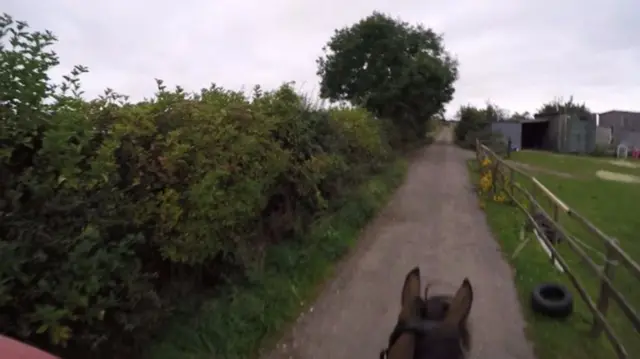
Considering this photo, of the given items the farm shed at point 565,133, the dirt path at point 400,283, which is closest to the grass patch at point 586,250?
the dirt path at point 400,283

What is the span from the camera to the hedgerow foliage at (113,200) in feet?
10.7

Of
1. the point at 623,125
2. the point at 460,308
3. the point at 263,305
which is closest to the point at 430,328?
the point at 460,308

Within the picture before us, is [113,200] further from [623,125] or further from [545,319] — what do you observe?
[623,125]

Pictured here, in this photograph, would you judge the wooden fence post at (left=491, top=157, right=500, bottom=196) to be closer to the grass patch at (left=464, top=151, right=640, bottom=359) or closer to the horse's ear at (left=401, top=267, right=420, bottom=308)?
the grass patch at (left=464, top=151, right=640, bottom=359)

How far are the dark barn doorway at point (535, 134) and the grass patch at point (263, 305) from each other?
154 feet

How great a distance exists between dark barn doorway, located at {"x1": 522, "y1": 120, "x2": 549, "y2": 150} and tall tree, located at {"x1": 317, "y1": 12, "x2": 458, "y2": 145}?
2088cm

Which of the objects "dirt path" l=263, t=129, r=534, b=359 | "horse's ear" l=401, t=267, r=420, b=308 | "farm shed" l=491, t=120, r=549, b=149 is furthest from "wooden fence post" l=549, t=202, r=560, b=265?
"farm shed" l=491, t=120, r=549, b=149

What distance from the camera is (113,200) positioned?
3941mm

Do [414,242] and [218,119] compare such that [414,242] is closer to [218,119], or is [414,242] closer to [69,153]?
[218,119]

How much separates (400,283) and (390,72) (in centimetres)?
2555

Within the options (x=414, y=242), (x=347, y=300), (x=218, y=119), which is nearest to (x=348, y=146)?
(x=414, y=242)

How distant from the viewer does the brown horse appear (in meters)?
3.34

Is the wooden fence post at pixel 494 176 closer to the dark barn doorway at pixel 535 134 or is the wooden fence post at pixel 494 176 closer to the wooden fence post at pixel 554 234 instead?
the wooden fence post at pixel 554 234

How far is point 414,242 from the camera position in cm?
1085
